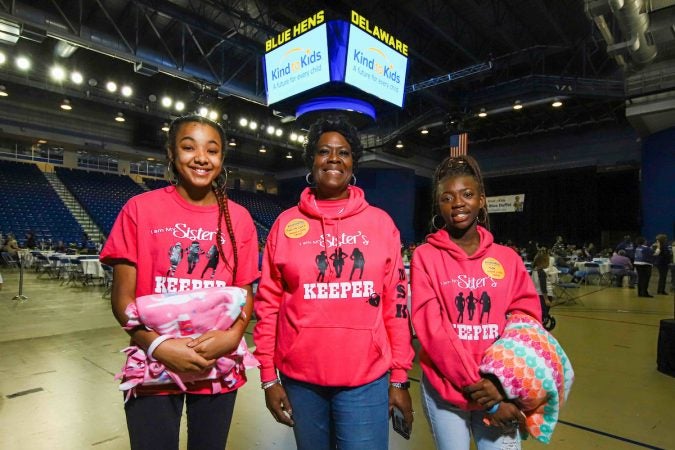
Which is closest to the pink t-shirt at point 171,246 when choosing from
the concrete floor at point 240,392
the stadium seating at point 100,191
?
the concrete floor at point 240,392

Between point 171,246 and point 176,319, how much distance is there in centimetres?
25

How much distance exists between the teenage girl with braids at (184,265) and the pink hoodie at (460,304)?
2.08 ft

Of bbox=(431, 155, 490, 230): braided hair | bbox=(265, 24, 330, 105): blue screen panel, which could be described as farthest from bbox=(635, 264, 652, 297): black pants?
bbox=(431, 155, 490, 230): braided hair

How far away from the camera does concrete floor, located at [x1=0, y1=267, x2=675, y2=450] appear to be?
7.74 ft

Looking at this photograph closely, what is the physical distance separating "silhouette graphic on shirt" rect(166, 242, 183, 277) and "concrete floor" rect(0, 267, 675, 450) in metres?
1.56

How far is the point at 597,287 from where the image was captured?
10.2 meters

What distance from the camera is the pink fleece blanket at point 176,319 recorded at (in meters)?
1.10

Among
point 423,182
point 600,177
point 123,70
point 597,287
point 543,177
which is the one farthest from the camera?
point 423,182

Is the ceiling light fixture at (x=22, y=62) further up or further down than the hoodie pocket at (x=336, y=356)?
further up

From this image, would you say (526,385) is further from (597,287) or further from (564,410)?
(597,287)

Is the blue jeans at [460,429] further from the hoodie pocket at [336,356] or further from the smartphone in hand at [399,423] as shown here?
the hoodie pocket at [336,356]

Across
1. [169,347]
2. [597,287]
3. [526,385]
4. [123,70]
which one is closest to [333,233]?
[169,347]

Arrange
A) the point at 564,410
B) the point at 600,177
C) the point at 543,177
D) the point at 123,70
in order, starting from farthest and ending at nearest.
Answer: the point at 543,177 → the point at 600,177 → the point at 123,70 → the point at 564,410

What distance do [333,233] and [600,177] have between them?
2058 centimetres
